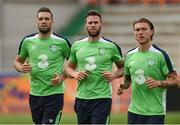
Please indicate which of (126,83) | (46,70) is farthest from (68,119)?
(126,83)

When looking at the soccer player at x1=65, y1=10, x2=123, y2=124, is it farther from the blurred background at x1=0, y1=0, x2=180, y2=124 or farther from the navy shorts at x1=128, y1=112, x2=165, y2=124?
the blurred background at x1=0, y1=0, x2=180, y2=124

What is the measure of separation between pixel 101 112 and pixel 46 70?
1.15 meters

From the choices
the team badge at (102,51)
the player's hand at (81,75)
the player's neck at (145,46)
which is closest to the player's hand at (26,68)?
the player's hand at (81,75)

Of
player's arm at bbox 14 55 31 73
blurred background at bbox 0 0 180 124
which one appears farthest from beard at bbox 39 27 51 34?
blurred background at bbox 0 0 180 124

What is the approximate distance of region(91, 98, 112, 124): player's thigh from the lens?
1062 cm

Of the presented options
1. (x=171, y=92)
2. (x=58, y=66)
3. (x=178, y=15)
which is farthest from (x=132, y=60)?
(x=178, y=15)

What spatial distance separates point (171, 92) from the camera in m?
21.0

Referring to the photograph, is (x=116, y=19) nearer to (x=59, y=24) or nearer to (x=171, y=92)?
(x=59, y=24)

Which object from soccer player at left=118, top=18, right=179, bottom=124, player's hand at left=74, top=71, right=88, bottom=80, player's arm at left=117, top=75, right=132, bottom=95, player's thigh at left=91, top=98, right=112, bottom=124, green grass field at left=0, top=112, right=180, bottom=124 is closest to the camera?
soccer player at left=118, top=18, right=179, bottom=124

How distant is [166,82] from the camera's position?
382 inches

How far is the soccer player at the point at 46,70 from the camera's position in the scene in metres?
11.2

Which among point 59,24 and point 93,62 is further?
point 59,24

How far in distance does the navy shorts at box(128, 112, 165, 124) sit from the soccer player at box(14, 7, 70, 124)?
5.19 feet

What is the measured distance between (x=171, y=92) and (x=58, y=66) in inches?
401
